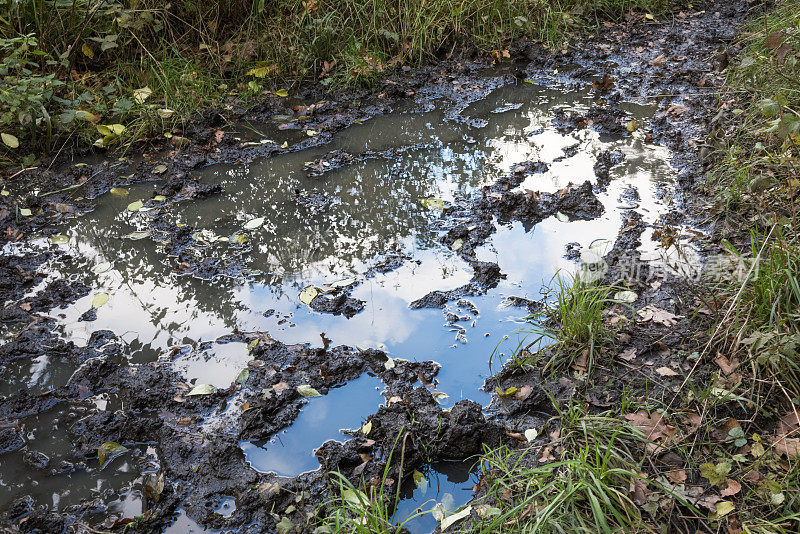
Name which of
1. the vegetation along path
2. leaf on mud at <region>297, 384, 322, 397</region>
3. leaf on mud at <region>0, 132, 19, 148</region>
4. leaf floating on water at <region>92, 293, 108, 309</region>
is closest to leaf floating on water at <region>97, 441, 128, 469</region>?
the vegetation along path

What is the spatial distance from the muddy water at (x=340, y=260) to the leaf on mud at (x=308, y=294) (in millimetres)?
53

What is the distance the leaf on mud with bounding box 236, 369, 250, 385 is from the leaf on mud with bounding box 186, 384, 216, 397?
132 mm

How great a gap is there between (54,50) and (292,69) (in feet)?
7.34

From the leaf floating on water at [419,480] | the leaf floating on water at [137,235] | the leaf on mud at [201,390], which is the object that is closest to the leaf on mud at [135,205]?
the leaf floating on water at [137,235]

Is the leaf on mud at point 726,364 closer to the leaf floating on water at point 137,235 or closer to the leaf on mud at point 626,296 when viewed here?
the leaf on mud at point 626,296

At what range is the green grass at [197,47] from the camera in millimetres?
5191

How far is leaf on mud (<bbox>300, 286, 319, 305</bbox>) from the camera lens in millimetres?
3625

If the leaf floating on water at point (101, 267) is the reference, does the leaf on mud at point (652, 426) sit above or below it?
below

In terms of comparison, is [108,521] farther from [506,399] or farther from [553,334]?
[553,334]

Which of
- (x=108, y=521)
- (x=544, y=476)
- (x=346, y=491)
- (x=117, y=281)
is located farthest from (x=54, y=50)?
(x=544, y=476)

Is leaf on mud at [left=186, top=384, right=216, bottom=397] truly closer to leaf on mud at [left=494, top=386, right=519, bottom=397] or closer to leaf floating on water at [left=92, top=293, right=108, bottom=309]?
leaf floating on water at [left=92, top=293, right=108, bottom=309]

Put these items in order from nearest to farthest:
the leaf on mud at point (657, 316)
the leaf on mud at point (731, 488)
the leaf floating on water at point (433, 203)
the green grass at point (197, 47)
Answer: the leaf on mud at point (731, 488), the leaf on mud at point (657, 316), the leaf floating on water at point (433, 203), the green grass at point (197, 47)

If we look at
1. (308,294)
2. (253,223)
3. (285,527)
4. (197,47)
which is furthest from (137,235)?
(197,47)

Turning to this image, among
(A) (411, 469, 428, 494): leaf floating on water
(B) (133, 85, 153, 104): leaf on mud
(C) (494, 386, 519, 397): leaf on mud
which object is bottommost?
(A) (411, 469, 428, 494): leaf floating on water
